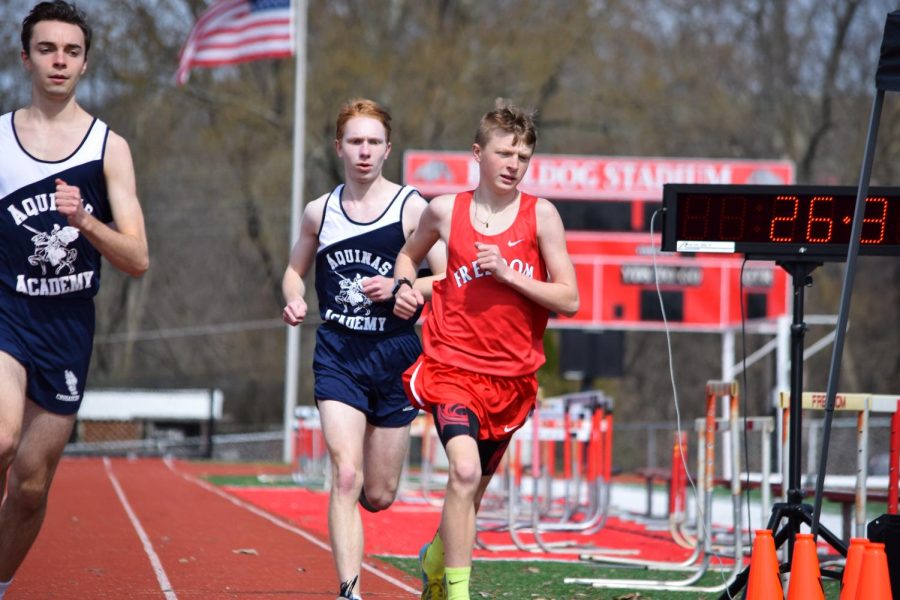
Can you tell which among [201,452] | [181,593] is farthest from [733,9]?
[181,593]

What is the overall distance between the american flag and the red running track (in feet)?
34.3

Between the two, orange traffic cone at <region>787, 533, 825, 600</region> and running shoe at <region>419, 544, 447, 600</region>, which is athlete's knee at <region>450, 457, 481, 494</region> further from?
orange traffic cone at <region>787, 533, 825, 600</region>

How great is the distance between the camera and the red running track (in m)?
8.14

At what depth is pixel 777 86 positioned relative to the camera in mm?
39719

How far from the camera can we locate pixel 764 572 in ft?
19.9

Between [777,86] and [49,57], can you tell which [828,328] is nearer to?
[777,86]

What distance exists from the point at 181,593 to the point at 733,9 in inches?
1339

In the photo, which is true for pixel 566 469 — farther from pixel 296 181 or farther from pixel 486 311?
pixel 296 181

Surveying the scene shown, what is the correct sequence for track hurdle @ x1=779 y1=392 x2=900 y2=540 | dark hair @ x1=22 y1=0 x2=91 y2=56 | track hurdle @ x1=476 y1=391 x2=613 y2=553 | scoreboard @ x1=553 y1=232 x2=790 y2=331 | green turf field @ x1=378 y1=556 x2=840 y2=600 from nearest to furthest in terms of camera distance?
dark hair @ x1=22 y1=0 x2=91 y2=56
track hurdle @ x1=779 y1=392 x2=900 y2=540
green turf field @ x1=378 y1=556 x2=840 y2=600
track hurdle @ x1=476 y1=391 x2=613 y2=553
scoreboard @ x1=553 y1=232 x2=790 y2=331

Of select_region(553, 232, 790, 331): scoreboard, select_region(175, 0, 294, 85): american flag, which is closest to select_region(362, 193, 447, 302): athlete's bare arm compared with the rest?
select_region(553, 232, 790, 331): scoreboard

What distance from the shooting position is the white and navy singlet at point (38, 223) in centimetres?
596

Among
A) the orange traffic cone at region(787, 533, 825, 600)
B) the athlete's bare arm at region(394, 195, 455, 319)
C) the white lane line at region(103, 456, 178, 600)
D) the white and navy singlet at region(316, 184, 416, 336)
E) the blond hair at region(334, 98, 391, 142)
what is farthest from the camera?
the white lane line at region(103, 456, 178, 600)

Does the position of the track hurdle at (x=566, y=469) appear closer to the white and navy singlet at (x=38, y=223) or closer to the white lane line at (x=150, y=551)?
the white lane line at (x=150, y=551)

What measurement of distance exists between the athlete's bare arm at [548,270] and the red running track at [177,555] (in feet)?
7.59
